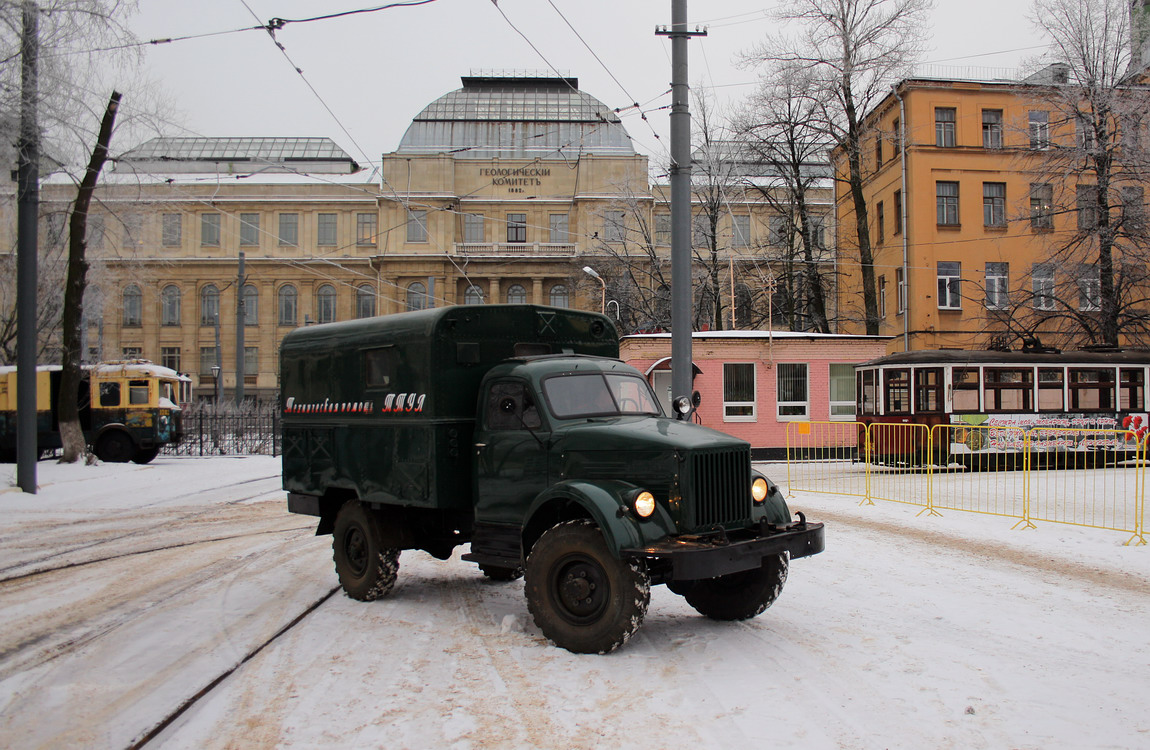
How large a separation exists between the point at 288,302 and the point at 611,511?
74.5 metres

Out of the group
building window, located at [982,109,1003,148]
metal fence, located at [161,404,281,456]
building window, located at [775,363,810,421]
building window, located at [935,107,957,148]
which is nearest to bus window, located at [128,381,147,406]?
metal fence, located at [161,404,281,456]

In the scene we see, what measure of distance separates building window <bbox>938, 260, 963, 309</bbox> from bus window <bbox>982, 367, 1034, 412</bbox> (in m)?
19.4

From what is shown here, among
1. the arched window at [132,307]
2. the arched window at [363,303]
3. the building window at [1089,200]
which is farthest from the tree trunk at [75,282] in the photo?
the arched window at [132,307]

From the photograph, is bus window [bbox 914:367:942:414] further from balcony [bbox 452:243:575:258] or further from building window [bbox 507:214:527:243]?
building window [bbox 507:214:527:243]

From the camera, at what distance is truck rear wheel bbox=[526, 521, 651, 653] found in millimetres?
5961

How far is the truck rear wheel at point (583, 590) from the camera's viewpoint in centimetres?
596

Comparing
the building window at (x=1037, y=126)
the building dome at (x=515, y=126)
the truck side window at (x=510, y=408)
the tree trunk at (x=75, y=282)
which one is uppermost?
the building dome at (x=515, y=126)

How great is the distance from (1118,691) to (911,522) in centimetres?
759

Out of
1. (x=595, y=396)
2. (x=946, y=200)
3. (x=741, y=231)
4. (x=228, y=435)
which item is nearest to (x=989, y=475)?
(x=595, y=396)

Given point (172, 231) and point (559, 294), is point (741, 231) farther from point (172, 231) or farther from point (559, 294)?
point (172, 231)

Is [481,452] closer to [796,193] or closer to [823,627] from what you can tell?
[823,627]

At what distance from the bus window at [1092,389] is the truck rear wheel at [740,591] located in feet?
60.8

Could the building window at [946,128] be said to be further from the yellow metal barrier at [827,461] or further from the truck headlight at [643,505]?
the truck headlight at [643,505]

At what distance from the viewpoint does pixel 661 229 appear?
53.0 meters
